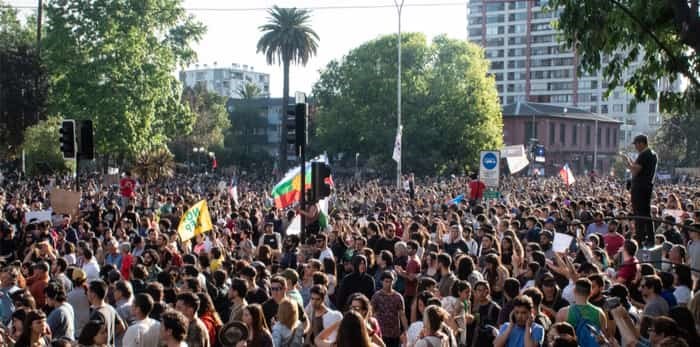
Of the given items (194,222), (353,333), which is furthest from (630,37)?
(194,222)

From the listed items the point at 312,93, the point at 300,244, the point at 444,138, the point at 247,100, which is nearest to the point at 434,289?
the point at 300,244

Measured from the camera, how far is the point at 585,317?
25.5ft

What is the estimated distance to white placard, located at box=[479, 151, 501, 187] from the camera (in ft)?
64.4

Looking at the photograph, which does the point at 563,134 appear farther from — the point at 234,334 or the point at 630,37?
the point at 234,334

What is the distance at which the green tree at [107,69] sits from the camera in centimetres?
4156

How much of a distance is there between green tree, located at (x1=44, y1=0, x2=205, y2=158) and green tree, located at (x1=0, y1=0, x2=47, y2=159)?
3573 mm

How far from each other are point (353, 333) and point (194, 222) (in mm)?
9357

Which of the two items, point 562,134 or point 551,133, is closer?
point 551,133

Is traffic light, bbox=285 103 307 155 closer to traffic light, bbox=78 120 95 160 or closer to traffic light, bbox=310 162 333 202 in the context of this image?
traffic light, bbox=310 162 333 202

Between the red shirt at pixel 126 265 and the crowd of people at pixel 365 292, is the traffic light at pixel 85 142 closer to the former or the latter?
the crowd of people at pixel 365 292

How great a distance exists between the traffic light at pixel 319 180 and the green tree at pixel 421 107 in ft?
149

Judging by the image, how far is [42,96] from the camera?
4722 centimetres

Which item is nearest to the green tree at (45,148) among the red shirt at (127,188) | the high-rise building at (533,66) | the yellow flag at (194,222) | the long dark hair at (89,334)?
the red shirt at (127,188)

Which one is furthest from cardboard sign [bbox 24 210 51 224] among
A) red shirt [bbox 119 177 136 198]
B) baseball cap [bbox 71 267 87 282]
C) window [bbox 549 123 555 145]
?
window [bbox 549 123 555 145]
